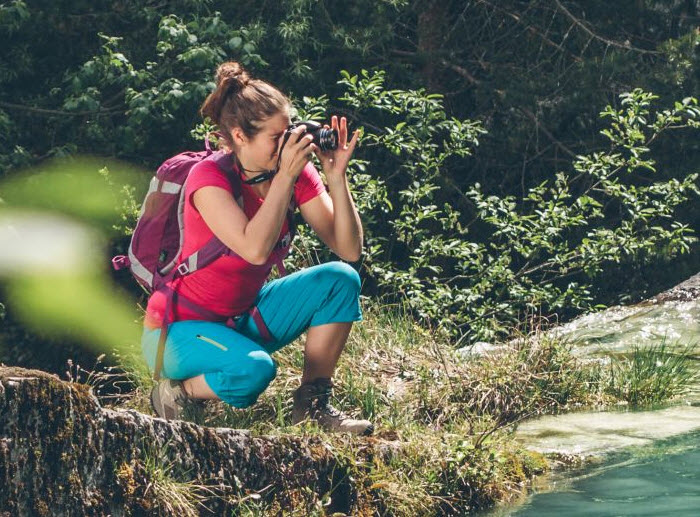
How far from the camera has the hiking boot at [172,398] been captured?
13.1ft

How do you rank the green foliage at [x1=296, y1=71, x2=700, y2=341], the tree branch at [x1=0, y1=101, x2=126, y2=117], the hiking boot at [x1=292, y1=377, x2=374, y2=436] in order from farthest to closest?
the tree branch at [x1=0, y1=101, x2=126, y2=117]
the green foliage at [x1=296, y1=71, x2=700, y2=341]
the hiking boot at [x1=292, y1=377, x2=374, y2=436]

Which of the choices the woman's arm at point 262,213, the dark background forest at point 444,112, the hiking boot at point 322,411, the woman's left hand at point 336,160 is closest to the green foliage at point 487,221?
the dark background forest at point 444,112

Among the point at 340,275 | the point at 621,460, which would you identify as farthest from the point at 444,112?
the point at 340,275

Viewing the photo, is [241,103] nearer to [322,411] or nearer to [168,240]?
[168,240]

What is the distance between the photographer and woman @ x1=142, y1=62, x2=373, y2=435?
3758 mm

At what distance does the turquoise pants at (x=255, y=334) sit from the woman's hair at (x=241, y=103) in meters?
0.57

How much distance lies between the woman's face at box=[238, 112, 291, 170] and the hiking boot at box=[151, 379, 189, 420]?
815 mm

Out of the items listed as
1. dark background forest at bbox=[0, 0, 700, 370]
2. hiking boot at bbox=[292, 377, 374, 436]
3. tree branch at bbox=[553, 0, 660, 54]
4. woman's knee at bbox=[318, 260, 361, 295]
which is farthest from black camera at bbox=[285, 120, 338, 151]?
tree branch at bbox=[553, 0, 660, 54]

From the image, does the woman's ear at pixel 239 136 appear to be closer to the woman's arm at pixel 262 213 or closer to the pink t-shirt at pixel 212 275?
the pink t-shirt at pixel 212 275

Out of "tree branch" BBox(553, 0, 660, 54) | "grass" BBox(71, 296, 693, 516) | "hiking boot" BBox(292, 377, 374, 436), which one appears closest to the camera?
"grass" BBox(71, 296, 693, 516)

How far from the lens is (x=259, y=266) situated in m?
3.98

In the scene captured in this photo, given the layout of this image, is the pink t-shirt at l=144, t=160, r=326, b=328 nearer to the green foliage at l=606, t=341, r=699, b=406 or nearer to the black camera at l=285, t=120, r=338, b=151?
the black camera at l=285, t=120, r=338, b=151

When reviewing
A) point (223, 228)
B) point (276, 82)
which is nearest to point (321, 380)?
point (223, 228)

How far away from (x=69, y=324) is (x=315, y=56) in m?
2.87
